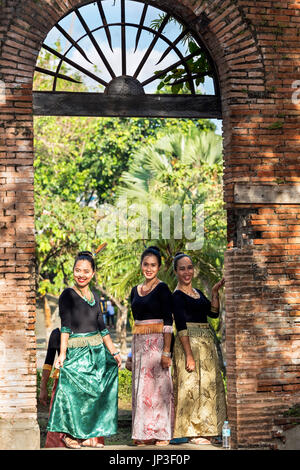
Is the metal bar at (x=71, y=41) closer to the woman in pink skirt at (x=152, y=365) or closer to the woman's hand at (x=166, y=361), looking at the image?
the woman in pink skirt at (x=152, y=365)

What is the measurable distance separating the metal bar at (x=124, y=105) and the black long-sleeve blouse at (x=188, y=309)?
6.55ft

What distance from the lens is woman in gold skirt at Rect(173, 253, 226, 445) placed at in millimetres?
7574

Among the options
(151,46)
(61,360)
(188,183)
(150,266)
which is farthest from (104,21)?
(188,183)

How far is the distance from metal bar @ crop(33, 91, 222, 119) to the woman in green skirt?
5.32 feet

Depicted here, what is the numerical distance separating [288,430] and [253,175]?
2.62 meters

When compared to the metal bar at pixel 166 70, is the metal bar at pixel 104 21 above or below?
above

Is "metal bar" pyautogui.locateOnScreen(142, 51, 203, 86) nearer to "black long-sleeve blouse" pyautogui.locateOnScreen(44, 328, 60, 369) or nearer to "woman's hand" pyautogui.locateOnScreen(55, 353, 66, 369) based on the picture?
"black long-sleeve blouse" pyautogui.locateOnScreen(44, 328, 60, 369)

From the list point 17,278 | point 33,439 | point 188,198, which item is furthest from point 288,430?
point 188,198

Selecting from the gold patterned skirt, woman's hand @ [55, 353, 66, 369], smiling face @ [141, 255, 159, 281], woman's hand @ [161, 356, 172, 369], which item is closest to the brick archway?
the gold patterned skirt

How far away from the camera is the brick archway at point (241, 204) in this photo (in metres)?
7.34

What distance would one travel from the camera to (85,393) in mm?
7312

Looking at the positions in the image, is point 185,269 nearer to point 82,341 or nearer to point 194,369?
point 194,369

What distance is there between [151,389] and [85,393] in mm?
668

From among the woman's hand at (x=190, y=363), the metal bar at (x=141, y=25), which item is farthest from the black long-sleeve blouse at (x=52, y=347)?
the metal bar at (x=141, y=25)
